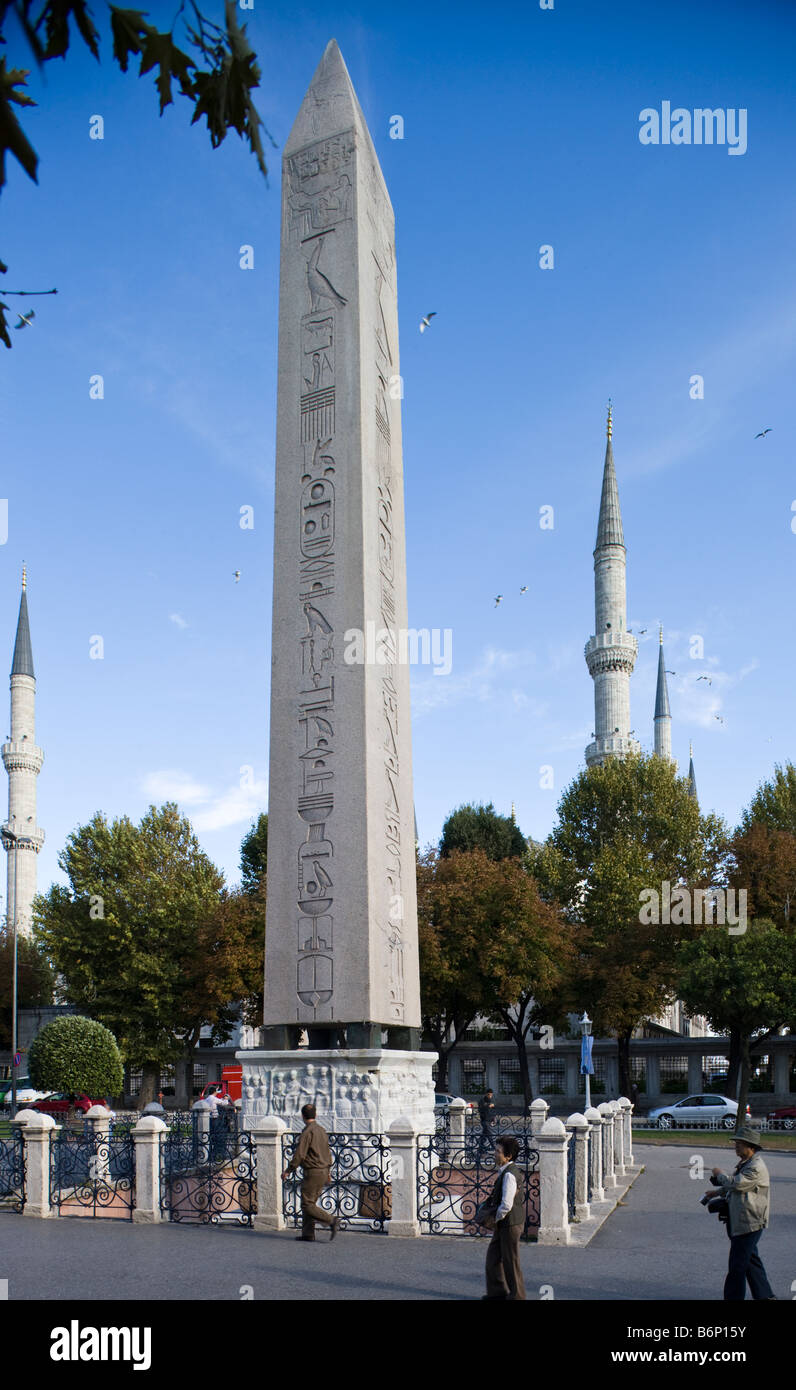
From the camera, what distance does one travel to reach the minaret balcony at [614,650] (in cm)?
6481

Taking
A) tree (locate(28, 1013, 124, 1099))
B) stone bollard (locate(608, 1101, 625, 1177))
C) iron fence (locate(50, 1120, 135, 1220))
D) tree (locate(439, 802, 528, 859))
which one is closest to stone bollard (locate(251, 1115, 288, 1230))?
iron fence (locate(50, 1120, 135, 1220))

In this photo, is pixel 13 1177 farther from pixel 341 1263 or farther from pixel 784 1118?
pixel 784 1118

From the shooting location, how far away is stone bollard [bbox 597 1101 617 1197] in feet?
58.2

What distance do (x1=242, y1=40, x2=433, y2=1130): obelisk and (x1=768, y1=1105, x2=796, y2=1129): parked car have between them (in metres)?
24.5

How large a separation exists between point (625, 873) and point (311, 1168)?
113 feet

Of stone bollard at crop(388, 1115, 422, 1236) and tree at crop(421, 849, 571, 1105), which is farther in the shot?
tree at crop(421, 849, 571, 1105)

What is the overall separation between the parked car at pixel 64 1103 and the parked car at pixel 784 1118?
63.8ft

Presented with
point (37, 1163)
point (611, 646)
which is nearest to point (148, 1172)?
point (37, 1163)

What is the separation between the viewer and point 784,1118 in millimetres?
37125

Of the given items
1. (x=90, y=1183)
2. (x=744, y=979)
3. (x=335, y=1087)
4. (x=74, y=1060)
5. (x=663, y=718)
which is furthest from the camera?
(x=663, y=718)

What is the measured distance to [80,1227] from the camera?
13711 millimetres

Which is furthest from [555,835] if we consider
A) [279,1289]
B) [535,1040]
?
[279,1289]

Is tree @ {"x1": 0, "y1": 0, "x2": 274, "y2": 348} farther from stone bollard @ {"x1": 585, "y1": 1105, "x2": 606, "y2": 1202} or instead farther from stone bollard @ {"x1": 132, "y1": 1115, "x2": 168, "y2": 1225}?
stone bollard @ {"x1": 585, "y1": 1105, "x2": 606, "y2": 1202}
